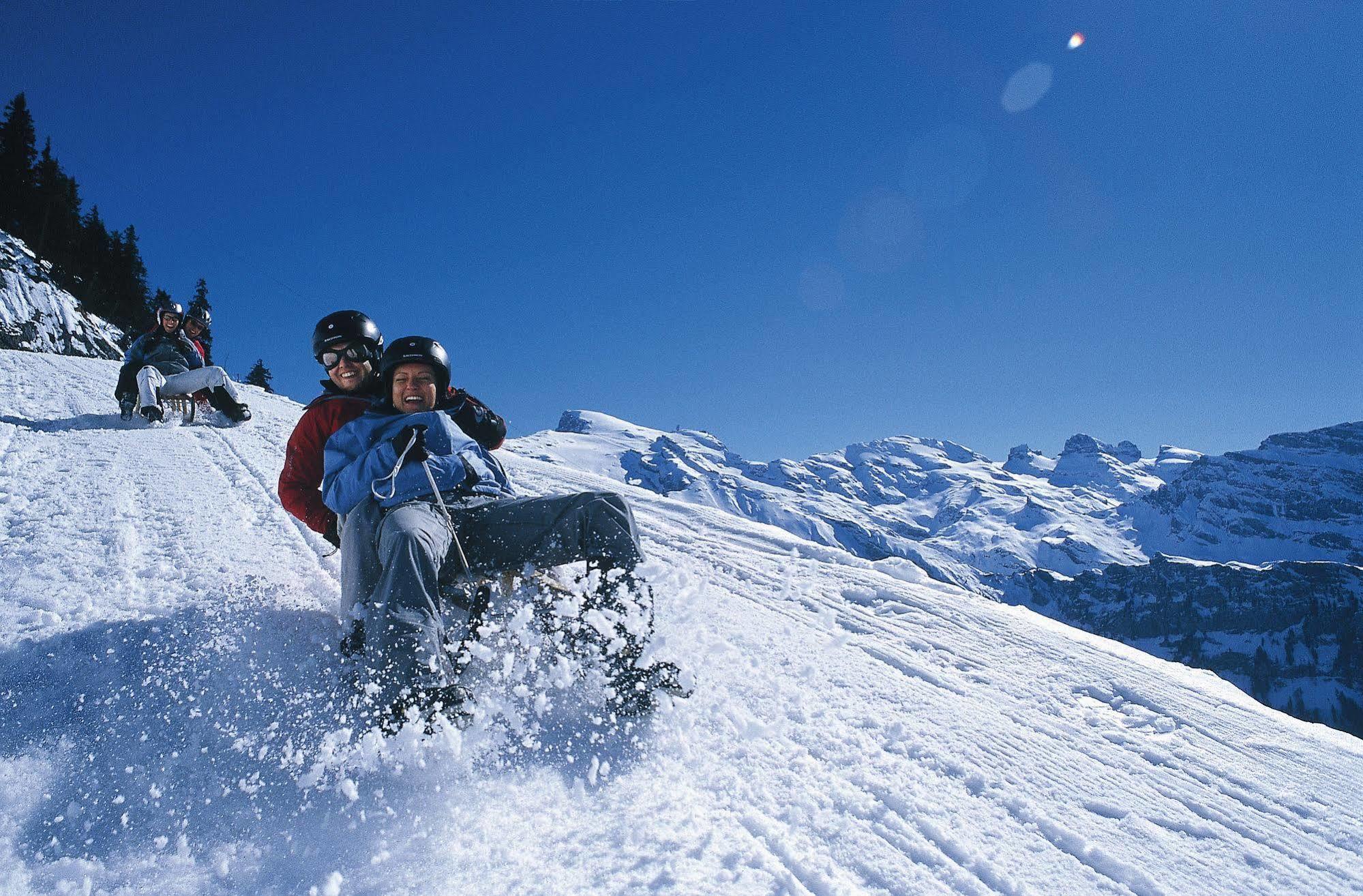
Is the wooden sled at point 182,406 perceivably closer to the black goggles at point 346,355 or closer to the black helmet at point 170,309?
the black helmet at point 170,309

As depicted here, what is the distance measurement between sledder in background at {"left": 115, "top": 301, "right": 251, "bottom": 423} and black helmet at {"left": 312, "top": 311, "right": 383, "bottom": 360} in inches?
216

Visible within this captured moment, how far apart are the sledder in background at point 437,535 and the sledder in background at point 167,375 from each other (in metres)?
6.49

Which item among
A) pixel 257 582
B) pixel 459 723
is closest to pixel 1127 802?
pixel 459 723

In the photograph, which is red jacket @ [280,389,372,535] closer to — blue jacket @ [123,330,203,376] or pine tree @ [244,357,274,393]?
blue jacket @ [123,330,203,376]

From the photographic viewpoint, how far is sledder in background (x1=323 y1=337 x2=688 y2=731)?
6.88ft

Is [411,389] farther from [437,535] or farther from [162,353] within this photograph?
[162,353]

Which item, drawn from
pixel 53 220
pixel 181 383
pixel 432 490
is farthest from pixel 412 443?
pixel 53 220

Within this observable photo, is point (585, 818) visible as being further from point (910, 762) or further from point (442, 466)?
point (442, 466)

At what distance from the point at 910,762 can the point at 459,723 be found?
162cm

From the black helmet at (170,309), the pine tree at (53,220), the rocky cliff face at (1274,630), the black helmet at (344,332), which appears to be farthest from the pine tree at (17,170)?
the rocky cliff face at (1274,630)

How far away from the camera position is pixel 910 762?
7.73ft

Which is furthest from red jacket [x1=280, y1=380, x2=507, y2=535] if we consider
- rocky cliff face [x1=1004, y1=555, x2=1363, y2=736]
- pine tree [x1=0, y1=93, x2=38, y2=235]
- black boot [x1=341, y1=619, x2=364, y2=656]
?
rocky cliff face [x1=1004, y1=555, x2=1363, y2=736]

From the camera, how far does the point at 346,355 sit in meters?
3.73

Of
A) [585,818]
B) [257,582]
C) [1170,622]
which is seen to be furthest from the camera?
[1170,622]
